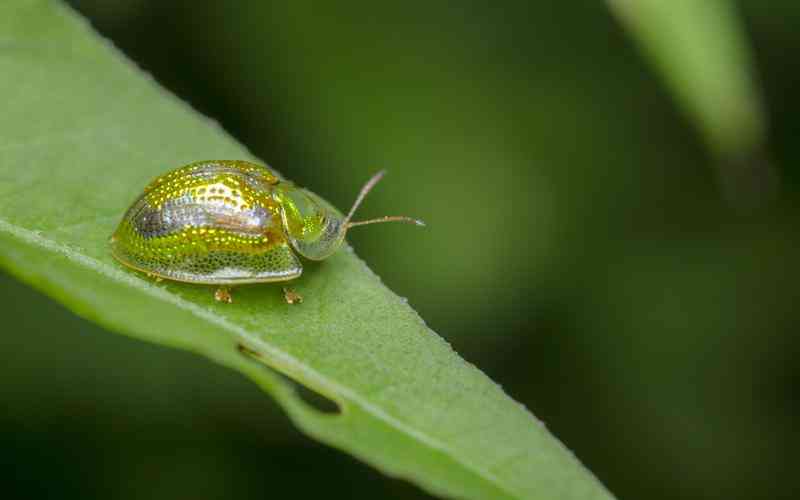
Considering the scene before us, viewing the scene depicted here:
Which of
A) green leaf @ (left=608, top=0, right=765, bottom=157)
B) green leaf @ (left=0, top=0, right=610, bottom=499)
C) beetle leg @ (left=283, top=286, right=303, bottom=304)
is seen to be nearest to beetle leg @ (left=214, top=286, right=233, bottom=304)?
green leaf @ (left=0, top=0, right=610, bottom=499)

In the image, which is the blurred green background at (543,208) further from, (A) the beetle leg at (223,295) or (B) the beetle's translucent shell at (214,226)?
(A) the beetle leg at (223,295)

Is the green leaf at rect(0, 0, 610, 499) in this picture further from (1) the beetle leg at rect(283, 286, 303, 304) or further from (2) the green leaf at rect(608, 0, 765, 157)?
(2) the green leaf at rect(608, 0, 765, 157)

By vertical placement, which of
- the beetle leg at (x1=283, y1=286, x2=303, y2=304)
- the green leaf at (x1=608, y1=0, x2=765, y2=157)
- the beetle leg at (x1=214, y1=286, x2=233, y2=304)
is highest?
the green leaf at (x1=608, y1=0, x2=765, y2=157)

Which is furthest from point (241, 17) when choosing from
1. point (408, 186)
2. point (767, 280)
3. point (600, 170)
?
point (767, 280)

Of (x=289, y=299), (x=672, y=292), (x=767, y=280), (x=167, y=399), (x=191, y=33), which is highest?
(x=767, y=280)

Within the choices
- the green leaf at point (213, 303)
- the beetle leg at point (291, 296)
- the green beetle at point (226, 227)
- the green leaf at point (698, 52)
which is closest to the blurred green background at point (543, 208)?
the green leaf at point (698, 52)

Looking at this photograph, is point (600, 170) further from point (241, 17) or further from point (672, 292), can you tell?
point (241, 17)
